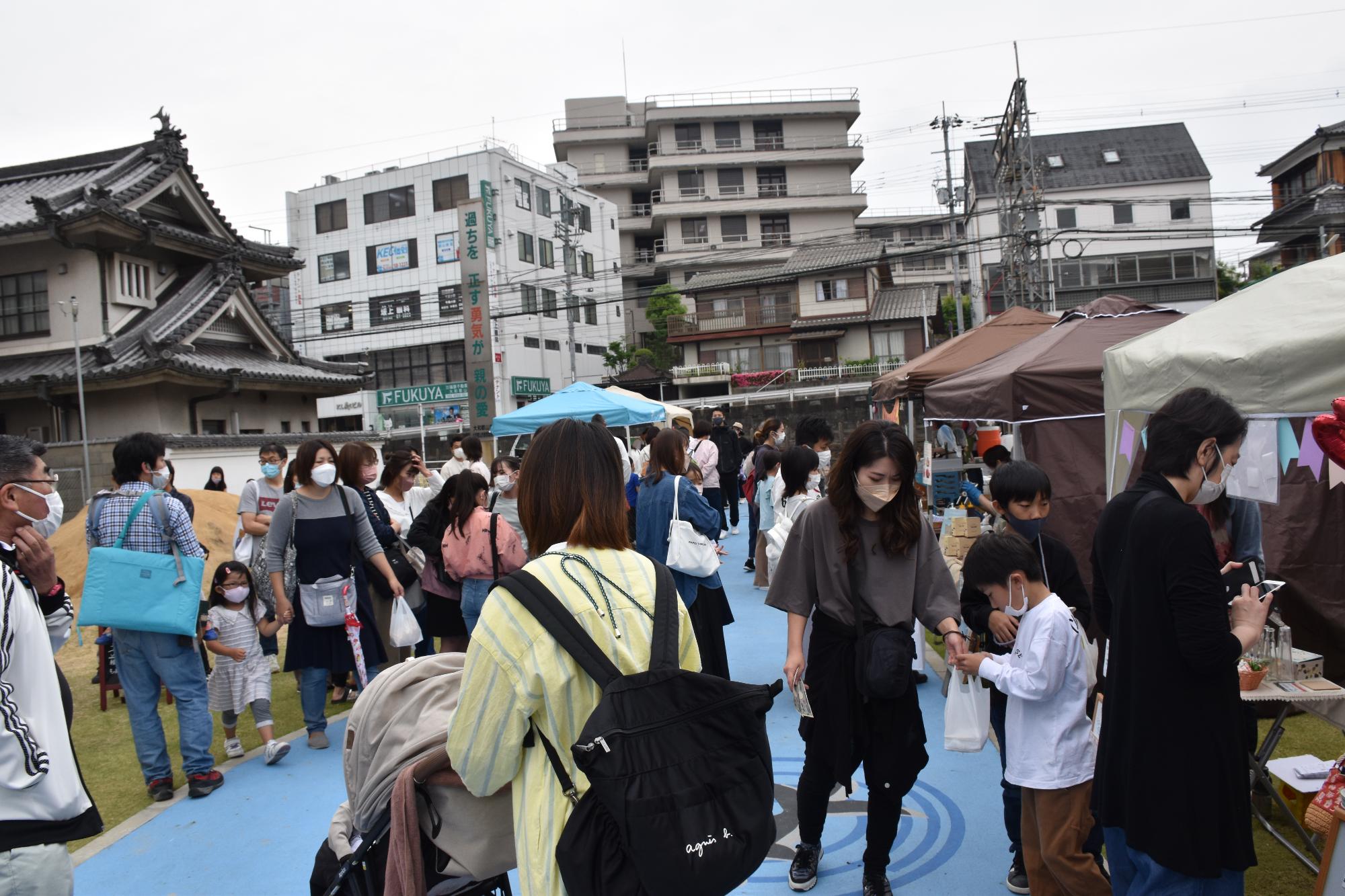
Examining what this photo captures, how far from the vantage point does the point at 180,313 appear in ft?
58.1

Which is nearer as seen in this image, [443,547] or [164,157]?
[443,547]

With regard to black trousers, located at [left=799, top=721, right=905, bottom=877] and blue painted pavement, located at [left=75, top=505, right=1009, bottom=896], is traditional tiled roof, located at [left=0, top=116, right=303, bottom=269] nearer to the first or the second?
blue painted pavement, located at [left=75, top=505, right=1009, bottom=896]

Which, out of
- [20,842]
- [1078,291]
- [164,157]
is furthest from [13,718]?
[1078,291]

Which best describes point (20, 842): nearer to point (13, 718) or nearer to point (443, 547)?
point (13, 718)

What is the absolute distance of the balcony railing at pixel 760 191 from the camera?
49438 mm

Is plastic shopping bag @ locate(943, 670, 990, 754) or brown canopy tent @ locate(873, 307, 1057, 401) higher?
brown canopy tent @ locate(873, 307, 1057, 401)

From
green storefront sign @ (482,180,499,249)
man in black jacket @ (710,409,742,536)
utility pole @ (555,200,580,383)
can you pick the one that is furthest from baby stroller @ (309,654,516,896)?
green storefront sign @ (482,180,499,249)

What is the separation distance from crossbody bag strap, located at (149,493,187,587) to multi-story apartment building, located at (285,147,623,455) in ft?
106

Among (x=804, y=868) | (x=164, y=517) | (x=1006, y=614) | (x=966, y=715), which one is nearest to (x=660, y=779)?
(x=1006, y=614)

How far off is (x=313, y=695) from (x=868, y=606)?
398 cm

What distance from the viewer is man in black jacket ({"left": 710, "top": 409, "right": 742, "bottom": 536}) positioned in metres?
14.6

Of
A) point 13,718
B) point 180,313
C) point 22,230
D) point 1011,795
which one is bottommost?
point 1011,795

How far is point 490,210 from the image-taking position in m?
37.1

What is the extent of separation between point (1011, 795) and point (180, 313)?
18890mm
